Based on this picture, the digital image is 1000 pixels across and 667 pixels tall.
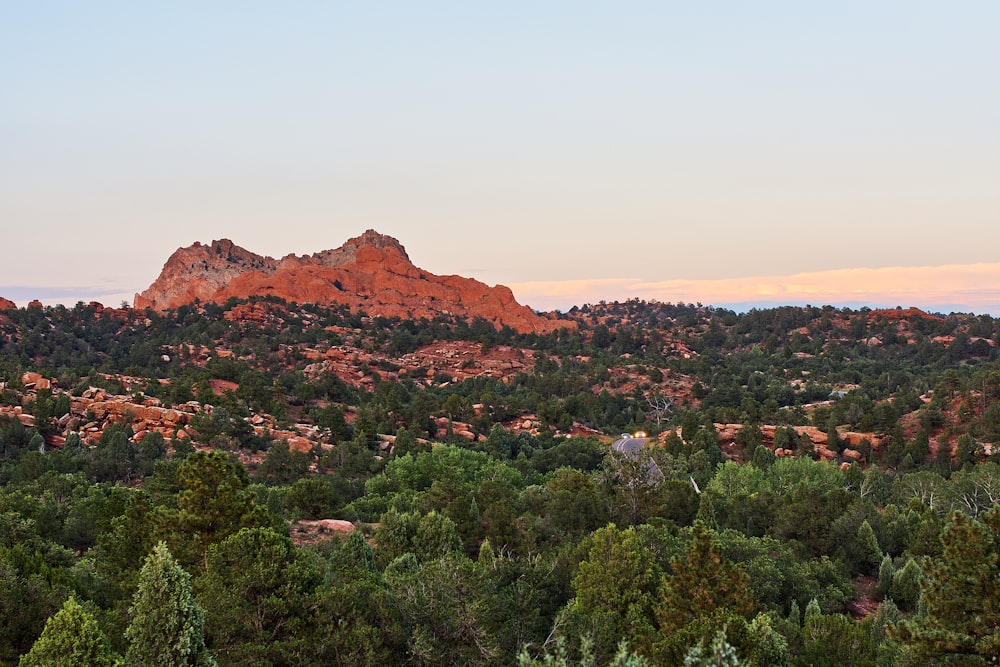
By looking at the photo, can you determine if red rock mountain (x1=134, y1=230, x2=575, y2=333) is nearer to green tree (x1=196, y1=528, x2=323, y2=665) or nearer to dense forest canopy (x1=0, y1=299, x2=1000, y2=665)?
dense forest canopy (x1=0, y1=299, x2=1000, y2=665)

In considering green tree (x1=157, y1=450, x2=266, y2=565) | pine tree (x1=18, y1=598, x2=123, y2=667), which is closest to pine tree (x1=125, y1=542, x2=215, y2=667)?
pine tree (x1=18, y1=598, x2=123, y2=667)

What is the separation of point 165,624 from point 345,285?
144515mm

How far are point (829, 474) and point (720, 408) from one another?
2542 cm

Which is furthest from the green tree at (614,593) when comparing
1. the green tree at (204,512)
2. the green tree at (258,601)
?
the green tree at (204,512)

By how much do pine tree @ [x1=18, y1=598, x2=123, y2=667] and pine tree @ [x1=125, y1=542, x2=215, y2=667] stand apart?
2.26ft

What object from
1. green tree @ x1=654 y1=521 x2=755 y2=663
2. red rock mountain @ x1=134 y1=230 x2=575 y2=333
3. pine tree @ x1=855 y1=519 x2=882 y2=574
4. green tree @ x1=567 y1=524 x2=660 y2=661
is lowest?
pine tree @ x1=855 y1=519 x2=882 y2=574

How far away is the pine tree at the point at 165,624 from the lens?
→ 1248 centimetres

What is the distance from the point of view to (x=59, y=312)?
11294 cm

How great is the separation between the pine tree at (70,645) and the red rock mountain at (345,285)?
13274 centimetres

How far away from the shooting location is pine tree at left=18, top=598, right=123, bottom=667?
37.6 feet

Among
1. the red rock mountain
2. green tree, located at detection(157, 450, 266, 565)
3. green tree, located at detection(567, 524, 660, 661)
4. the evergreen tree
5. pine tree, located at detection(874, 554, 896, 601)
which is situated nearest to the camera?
the evergreen tree

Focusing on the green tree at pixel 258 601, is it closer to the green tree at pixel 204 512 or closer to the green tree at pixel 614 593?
the green tree at pixel 204 512

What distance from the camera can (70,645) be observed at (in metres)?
11.5

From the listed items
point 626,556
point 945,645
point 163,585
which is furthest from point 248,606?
A: point 945,645
